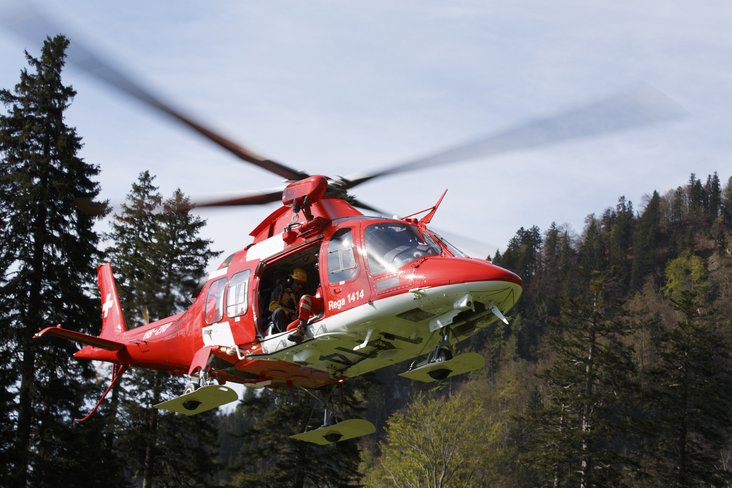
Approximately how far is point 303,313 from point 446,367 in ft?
9.69

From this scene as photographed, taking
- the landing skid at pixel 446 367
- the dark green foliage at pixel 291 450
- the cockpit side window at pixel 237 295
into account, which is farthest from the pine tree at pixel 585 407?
the landing skid at pixel 446 367

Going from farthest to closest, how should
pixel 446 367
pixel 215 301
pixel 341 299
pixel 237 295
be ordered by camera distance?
pixel 215 301 < pixel 237 295 < pixel 341 299 < pixel 446 367

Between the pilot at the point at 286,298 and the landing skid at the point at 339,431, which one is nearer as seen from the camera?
the pilot at the point at 286,298

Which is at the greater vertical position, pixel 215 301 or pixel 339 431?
pixel 215 301

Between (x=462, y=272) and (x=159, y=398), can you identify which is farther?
(x=159, y=398)

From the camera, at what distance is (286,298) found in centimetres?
1709

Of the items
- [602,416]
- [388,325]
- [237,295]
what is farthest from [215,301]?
[602,416]

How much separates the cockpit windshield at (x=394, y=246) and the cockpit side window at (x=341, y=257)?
1.26 feet

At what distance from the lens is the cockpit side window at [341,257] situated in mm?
15945

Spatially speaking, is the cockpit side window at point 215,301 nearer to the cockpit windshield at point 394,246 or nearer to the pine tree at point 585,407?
the cockpit windshield at point 394,246

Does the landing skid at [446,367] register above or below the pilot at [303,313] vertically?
below

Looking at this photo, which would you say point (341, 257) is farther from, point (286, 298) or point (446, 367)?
point (446, 367)

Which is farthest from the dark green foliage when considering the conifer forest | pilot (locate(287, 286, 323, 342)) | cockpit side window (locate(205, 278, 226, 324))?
pilot (locate(287, 286, 323, 342))

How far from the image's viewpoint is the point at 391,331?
15.6m
